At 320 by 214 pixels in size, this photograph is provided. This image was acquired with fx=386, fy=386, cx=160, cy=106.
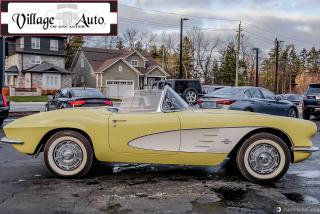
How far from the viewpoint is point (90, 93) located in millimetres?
14766

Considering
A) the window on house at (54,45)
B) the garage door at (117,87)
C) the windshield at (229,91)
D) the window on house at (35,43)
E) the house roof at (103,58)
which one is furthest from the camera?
the house roof at (103,58)

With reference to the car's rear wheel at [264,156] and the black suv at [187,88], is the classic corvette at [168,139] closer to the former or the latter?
the car's rear wheel at [264,156]

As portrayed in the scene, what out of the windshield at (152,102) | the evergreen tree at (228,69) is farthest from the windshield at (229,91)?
the evergreen tree at (228,69)

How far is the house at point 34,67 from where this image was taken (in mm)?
49250

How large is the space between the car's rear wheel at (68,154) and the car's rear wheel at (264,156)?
2142mm

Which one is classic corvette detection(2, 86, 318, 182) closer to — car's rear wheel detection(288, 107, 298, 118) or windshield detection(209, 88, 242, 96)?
windshield detection(209, 88, 242, 96)

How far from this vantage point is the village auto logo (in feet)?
76.5

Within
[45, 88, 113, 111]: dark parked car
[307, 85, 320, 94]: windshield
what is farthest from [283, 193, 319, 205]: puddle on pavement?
[307, 85, 320, 94]: windshield

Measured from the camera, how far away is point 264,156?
5344 millimetres

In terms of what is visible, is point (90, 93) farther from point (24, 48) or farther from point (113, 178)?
point (24, 48)

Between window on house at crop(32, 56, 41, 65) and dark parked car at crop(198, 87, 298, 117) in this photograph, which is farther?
window on house at crop(32, 56, 41, 65)

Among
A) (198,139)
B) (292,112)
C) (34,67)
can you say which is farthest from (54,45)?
(198,139)

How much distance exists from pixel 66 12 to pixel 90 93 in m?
11.4

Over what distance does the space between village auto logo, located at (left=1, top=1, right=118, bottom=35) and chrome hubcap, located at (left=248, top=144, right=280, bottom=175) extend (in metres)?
19.3
